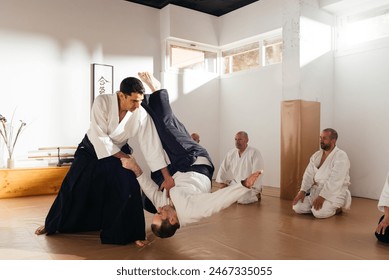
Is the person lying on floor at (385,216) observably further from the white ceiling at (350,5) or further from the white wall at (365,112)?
the white ceiling at (350,5)

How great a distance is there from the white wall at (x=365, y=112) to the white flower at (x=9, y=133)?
4.98m

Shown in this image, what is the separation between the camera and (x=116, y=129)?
2.83m

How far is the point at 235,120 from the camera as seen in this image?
276 inches

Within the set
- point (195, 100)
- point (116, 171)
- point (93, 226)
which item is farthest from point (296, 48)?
point (93, 226)

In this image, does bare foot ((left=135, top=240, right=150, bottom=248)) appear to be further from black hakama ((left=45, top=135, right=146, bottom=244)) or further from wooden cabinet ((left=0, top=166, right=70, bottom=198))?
wooden cabinet ((left=0, top=166, right=70, bottom=198))

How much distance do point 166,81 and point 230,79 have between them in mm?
1371

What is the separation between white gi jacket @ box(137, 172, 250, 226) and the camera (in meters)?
2.30

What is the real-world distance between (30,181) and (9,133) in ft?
2.78

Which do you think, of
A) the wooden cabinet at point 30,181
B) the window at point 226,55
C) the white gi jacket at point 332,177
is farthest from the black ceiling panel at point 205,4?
the white gi jacket at point 332,177

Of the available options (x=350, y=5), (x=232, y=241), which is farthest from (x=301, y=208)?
(x=350, y=5)

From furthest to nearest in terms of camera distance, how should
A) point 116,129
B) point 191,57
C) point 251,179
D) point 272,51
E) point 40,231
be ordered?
point 191,57 → point 272,51 → point 40,231 → point 116,129 → point 251,179

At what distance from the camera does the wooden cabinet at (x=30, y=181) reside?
4809mm

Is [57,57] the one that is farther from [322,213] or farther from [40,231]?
[322,213]

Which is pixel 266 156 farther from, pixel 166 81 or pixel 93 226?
pixel 93 226
